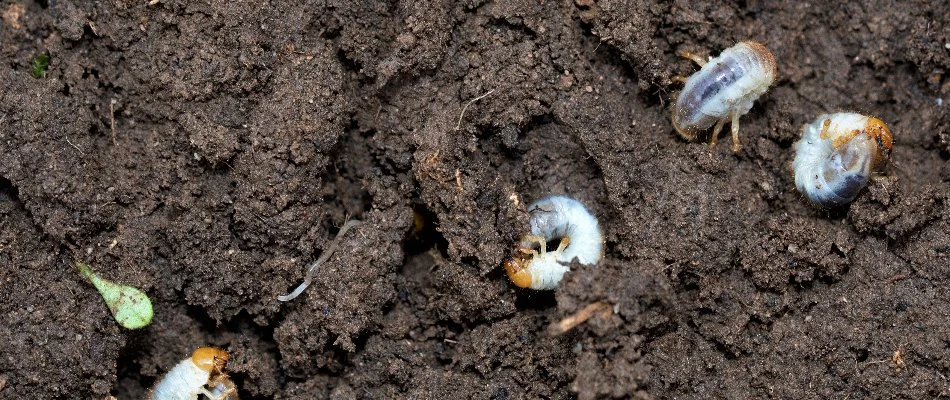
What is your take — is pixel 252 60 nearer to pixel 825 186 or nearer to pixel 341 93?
pixel 341 93

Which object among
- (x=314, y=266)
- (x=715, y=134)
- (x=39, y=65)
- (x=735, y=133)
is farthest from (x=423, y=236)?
(x=39, y=65)

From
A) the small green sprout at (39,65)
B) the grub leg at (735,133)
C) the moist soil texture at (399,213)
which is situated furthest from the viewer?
the grub leg at (735,133)

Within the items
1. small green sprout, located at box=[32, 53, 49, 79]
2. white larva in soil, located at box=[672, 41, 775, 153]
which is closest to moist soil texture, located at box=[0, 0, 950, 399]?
small green sprout, located at box=[32, 53, 49, 79]

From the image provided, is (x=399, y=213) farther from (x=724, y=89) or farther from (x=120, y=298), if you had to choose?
(x=724, y=89)

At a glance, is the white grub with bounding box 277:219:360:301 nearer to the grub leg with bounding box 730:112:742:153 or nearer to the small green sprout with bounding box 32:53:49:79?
the small green sprout with bounding box 32:53:49:79

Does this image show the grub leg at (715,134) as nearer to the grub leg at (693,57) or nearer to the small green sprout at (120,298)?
the grub leg at (693,57)

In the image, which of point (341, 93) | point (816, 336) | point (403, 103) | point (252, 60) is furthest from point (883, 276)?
point (252, 60)

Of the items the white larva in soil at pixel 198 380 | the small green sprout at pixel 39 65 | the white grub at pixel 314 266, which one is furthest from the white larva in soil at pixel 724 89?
the small green sprout at pixel 39 65
